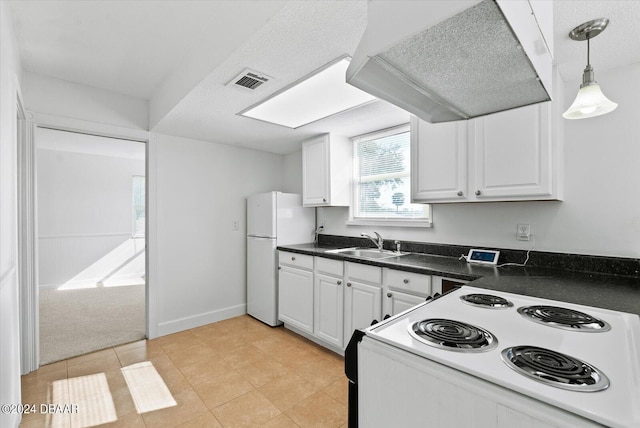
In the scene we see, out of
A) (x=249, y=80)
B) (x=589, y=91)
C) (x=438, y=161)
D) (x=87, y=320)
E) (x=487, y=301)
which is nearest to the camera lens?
(x=487, y=301)

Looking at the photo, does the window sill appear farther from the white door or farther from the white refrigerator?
the white door

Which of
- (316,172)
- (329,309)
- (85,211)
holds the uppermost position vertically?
(316,172)

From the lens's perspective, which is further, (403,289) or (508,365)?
(403,289)

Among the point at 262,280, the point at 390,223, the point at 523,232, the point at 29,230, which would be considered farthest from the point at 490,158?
the point at 29,230

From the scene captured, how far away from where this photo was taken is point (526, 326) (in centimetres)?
103

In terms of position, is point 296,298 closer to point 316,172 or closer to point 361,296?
point 361,296

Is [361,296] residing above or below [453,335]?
below

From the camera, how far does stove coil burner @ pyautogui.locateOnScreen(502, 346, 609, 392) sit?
67cm

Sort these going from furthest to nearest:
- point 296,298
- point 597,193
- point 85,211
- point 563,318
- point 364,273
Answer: point 85,211
point 296,298
point 364,273
point 597,193
point 563,318

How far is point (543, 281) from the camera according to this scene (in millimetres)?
1702

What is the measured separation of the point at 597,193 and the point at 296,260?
2477 millimetres

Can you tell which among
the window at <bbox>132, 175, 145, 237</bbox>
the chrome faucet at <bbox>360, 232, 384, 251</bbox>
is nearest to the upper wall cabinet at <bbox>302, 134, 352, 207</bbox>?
the chrome faucet at <bbox>360, 232, 384, 251</bbox>

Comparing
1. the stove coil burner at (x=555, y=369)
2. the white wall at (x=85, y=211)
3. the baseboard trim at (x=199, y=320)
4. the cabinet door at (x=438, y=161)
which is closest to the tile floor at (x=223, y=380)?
the baseboard trim at (x=199, y=320)

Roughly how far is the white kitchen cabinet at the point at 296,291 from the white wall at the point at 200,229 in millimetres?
837
